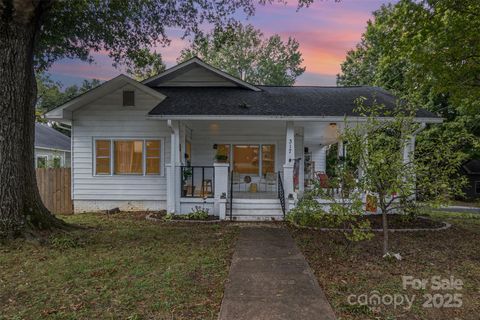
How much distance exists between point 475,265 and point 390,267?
1.54m

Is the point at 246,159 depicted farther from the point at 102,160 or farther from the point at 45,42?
the point at 45,42

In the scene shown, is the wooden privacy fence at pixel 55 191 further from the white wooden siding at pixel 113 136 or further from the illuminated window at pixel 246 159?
the illuminated window at pixel 246 159

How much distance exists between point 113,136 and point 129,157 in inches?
35.2

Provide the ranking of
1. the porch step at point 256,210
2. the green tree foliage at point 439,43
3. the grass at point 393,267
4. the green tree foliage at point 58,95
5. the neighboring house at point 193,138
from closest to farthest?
the grass at point 393,267
the green tree foliage at point 439,43
the porch step at point 256,210
the neighboring house at point 193,138
the green tree foliage at point 58,95

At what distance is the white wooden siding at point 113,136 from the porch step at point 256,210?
2.92 meters

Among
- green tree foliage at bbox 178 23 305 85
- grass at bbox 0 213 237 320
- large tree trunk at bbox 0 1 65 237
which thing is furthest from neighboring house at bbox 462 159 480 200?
large tree trunk at bbox 0 1 65 237

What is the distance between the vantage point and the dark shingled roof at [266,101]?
941 centimetres

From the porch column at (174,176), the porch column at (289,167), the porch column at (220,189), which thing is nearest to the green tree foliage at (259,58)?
the porch column at (174,176)

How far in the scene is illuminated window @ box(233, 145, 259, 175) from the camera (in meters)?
12.5

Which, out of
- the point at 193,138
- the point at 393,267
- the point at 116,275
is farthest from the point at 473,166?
the point at 116,275

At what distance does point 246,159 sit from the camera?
1252cm

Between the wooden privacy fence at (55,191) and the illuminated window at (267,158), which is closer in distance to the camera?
the wooden privacy fence at (55,191)

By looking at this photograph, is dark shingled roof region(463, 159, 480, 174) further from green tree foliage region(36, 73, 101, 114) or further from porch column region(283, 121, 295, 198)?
green tree foliage region(36, 73, 101, 114)

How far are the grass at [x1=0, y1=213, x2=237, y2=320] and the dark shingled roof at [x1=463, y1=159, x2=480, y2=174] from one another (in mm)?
23243
